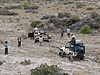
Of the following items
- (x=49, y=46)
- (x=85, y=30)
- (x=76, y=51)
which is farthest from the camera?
(x=85, y=30)

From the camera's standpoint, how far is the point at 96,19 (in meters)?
24.2

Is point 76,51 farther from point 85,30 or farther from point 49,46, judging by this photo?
point 85,30

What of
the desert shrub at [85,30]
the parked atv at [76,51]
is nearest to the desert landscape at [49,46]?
the parked atv at [76,51]

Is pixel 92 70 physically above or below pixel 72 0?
below

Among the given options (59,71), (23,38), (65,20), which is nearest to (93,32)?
(65,20)

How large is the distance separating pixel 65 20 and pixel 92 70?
18.8 meters

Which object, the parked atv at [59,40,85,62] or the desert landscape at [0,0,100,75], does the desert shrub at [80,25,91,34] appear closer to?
the desert landscape at [0,0,100,75]

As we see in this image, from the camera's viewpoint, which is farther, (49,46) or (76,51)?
(49,46)

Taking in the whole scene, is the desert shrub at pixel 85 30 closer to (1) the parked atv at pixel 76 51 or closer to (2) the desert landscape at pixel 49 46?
(2) the desert landscape at pixel 49 46

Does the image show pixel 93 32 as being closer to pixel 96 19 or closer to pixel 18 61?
pixel 96 19

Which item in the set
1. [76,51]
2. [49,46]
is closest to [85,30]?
[49,46]

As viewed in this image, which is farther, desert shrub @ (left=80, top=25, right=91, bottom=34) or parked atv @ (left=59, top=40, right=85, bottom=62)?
desert shrub @ (left=80, top=25, right=91, bottom=34)

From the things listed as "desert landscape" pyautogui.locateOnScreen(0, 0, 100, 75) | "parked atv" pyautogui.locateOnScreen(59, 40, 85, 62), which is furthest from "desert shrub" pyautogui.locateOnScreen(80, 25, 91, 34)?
"parked atv" pyautogui.locateOnScreen(59, 40, 85, 62)

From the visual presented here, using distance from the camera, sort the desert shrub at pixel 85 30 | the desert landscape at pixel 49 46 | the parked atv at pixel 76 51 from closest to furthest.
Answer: the desert landscape at pixel 49 46
the parked atv at pixel 76 51
the desert shrub at pixel 85 30
